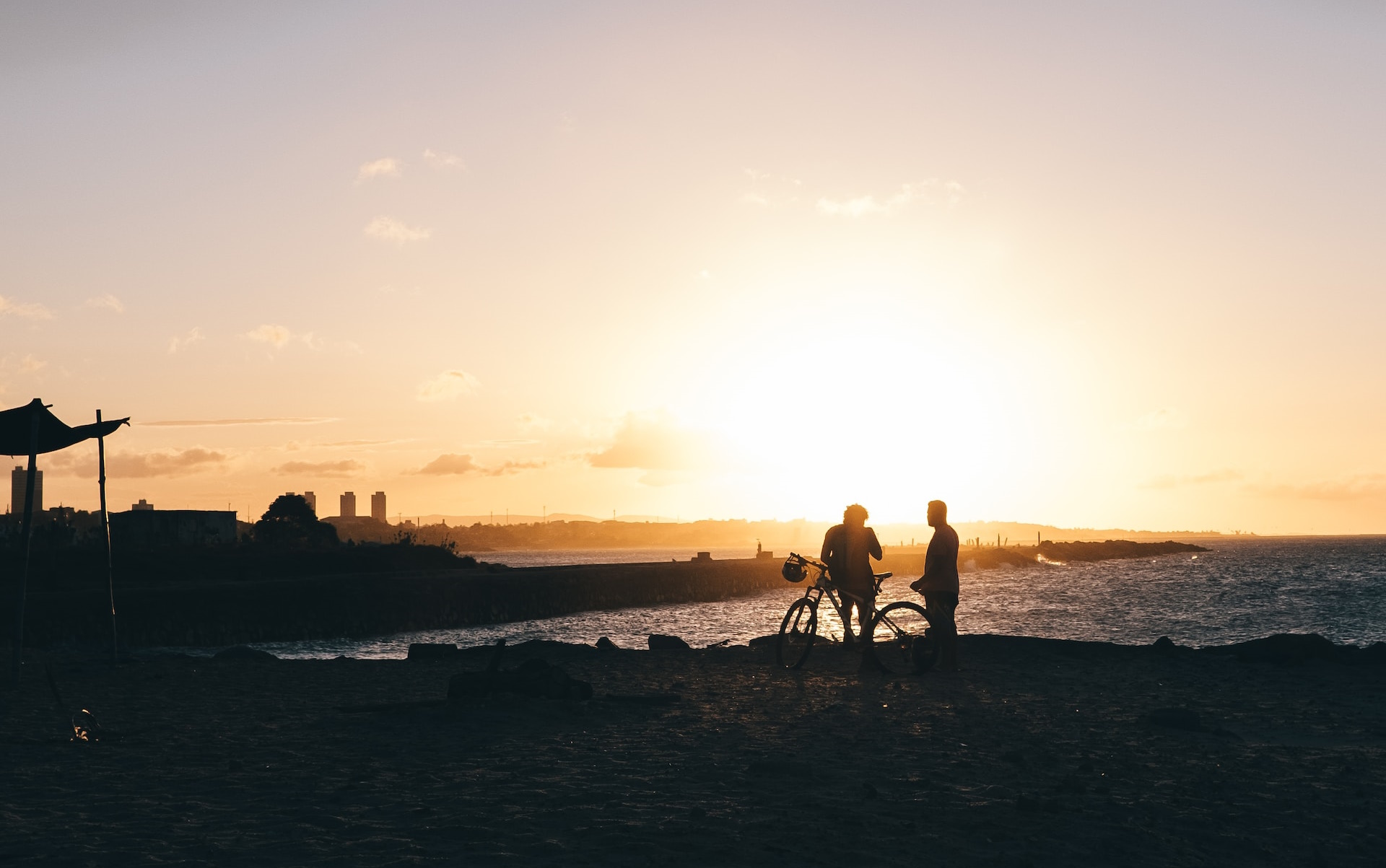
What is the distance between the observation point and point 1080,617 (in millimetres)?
49656

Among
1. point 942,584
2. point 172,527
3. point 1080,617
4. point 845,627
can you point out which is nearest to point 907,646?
point 845,627

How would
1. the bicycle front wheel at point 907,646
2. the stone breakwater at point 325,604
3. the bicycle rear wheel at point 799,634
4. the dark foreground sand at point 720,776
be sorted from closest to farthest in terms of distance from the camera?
1. the dark foreground sand at point 720,776
2. the bicycle front wheel at point 907,646
3. the bicycle rear wheel at point 799,634
4. the stone breakwater at point 325,604

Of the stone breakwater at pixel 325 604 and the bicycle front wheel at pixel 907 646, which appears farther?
the stone breakwater at pixel 325 604

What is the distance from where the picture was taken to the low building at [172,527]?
70.2m

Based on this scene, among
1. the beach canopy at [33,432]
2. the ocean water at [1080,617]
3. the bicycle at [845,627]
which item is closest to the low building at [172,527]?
the ocean water at [1080,617]

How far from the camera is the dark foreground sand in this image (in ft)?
20.4

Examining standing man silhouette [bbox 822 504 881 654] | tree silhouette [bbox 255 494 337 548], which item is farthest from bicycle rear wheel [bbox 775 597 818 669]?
tree silhouette [bbox 255 494 337 548]

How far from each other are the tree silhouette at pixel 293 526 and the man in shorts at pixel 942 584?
63.6 metres

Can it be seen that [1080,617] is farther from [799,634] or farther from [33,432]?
[33,432]

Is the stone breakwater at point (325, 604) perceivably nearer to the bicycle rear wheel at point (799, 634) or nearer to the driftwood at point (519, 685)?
the driftwood at point (519, 685)

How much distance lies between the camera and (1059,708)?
1163cm

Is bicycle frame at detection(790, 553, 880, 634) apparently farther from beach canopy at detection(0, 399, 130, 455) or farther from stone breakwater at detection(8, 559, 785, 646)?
stone breakwater at detection(8, 559, 785, 646)

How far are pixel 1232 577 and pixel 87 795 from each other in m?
102

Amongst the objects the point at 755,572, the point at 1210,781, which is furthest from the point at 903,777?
the point at 755,572
